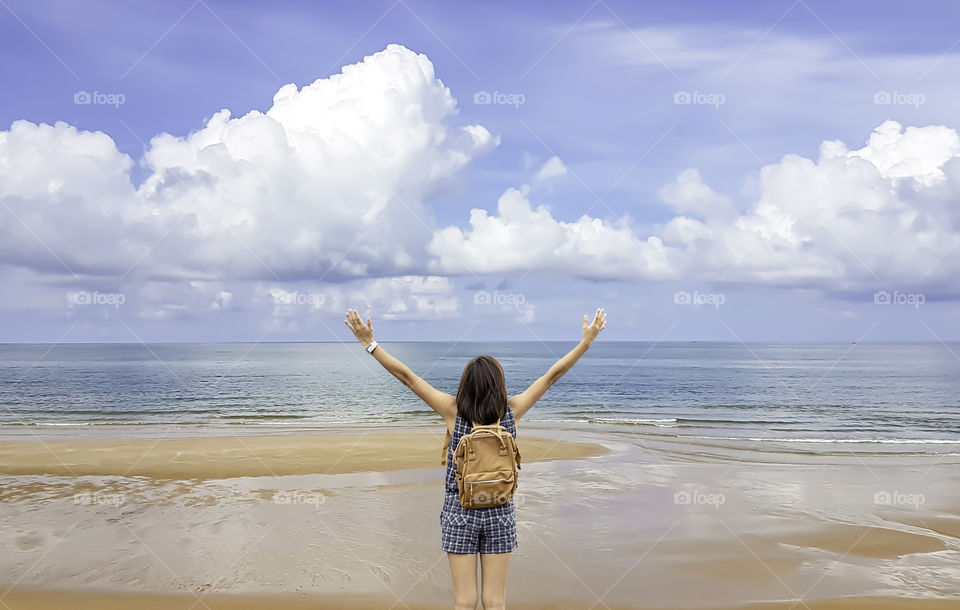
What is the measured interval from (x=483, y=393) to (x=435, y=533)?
19.4ft

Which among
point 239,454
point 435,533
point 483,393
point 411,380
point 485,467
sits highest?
point 411,380

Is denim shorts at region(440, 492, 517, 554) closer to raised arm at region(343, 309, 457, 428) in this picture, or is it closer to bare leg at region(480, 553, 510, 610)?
bare leg at region(480, 553, 510, 610)

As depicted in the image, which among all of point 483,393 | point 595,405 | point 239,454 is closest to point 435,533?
point 483,393

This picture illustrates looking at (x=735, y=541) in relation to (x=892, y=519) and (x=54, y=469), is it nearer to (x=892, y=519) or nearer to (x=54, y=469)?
(x=892, y=519)

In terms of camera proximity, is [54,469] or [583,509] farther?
[54,469]

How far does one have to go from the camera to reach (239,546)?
816 centimetres

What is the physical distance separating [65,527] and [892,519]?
12527mm

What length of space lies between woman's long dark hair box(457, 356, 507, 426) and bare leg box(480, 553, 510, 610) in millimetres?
759

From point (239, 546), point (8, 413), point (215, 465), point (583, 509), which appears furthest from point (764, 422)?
point (8, 413)

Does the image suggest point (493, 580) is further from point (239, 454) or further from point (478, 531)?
point (239, 454)

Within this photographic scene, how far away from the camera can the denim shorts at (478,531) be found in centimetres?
360

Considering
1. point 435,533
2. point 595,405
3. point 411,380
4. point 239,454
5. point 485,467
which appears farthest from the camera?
point 595,405

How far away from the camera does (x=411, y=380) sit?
12.7ft

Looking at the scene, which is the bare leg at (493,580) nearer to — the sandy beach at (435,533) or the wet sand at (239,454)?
the sandy beach at (435,533)
